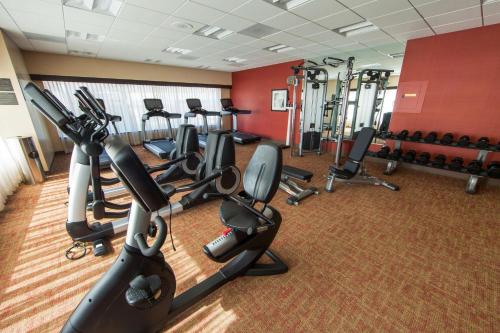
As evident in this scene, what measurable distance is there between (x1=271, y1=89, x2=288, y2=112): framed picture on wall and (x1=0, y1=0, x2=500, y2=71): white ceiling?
1.89 m

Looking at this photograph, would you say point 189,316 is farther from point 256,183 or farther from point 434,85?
point 434,85

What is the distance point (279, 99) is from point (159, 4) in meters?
4.67

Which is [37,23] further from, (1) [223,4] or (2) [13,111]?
(1) [223,4]

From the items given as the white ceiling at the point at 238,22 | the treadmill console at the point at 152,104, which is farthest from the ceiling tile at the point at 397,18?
the treadmill console at the point at 152,104

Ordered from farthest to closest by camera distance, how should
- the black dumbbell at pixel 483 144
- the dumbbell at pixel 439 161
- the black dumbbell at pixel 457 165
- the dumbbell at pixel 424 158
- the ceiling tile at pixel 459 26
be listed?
the dumbbell at pixel 424 158, the dumbbell at pixel 439 161, the black dumbbell at pixel 457 165, the black dumbbell at pixel 483 144, the ceiling tile at pixel 459 26

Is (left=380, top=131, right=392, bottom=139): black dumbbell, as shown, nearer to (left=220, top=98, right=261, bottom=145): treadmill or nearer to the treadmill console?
(left=220, top=98, right=261, bottom=145): treadmill

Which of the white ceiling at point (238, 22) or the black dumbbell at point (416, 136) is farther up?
the white ceiling at point (238, 22)

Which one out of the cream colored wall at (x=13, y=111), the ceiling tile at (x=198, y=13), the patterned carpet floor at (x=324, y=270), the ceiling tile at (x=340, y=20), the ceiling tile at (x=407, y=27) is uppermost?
the ceiling tile at (x=198, y=13)

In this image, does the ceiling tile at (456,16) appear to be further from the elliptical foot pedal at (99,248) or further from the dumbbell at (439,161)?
the elliptical foot pedal at (99,248)

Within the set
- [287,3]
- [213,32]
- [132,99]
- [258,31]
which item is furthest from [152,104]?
[287,3]

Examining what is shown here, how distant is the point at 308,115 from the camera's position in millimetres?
5680

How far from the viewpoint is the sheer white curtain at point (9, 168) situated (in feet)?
9.43

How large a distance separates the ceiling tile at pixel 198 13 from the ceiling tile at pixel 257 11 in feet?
0.92

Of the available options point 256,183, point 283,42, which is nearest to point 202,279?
point 256,183
